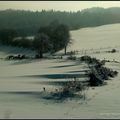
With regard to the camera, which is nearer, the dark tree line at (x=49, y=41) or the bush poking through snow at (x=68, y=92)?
the bush poking through snow at (x=68, y=92)

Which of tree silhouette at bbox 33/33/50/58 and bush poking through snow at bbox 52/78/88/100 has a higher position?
bush poking through snow at bbox 52/78/88/100

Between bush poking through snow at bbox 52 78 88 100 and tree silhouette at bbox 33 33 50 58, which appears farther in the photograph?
tree silhouette at bbox 33 33 50 58

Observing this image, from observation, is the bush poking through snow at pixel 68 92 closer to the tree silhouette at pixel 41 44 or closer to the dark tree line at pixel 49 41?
the dark tree line at pixel 49 41

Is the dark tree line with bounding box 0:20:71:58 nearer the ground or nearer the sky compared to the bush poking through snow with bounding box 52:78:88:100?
nearer the ground

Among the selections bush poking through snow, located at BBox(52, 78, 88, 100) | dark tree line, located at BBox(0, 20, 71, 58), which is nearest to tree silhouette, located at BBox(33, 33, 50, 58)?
dark tree line, located at BBox(0, 20, 71, 58)

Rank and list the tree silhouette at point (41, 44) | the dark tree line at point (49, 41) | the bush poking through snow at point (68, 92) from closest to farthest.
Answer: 1. the bush poking through snow at point (68, 92)
2. the tree silhouette at point (41, 44)
3. the dark tree line at point (49, 41)

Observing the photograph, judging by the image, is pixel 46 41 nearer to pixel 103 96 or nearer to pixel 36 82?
pixel 36 82

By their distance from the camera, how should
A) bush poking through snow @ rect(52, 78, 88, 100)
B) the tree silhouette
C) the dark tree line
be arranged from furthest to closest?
1. the dark tree line
2. the tree silhouette
3. bush poking through snow @ rect(52, 78, 88, 100)

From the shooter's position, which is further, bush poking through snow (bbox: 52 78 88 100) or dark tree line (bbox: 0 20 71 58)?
dark tree line (bbox: 0 20 71 58)

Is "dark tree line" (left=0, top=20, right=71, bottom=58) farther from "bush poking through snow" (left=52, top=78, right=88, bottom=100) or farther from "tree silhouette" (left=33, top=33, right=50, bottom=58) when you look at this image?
"bush poking through snow" (left=52, top=78, right=88, bottom=100)

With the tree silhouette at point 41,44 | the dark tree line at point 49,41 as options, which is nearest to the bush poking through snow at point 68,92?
Answer: the dark tree line at point 49,41

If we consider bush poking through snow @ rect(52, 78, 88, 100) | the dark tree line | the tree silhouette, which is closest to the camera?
bush poking through snow @ rect(52, 78, 88, 100)
